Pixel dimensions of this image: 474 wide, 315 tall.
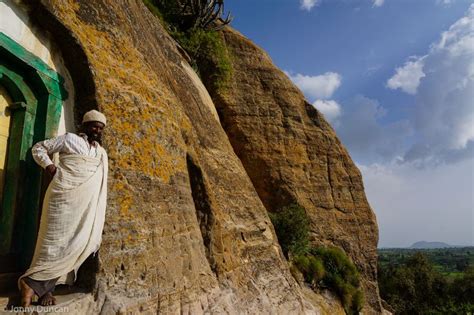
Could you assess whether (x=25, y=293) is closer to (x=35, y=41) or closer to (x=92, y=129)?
(x=92, y=129)

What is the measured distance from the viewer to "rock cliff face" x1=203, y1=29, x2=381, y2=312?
15.8m

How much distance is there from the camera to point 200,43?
15578 millimetres

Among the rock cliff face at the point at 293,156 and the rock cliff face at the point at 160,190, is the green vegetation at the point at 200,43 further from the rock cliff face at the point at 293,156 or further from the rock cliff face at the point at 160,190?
the rock cliff face at the point at 160,190

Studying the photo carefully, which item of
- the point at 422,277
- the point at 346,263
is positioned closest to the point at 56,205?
the point at 346,263

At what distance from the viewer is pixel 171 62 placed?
838 cm

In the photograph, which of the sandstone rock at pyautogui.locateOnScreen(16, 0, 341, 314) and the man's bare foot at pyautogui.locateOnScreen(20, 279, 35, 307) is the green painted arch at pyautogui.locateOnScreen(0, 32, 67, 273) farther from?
the man's bare foot at pyautogui.locateOnScreen(20, 279, 35, 307)

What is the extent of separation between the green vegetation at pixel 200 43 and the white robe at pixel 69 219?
36.4 ft

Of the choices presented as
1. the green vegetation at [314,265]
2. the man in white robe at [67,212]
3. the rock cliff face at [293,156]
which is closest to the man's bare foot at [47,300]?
the man in white robe at [67,212]

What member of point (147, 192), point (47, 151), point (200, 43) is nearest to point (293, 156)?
point (200, 43)

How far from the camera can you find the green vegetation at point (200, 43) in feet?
48.0

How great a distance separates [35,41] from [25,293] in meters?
2.73

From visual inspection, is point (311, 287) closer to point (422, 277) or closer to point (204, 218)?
point (204, 218)

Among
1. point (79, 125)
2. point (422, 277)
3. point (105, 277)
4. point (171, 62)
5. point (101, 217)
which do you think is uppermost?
point (171, 62)

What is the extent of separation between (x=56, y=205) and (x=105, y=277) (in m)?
0.99
